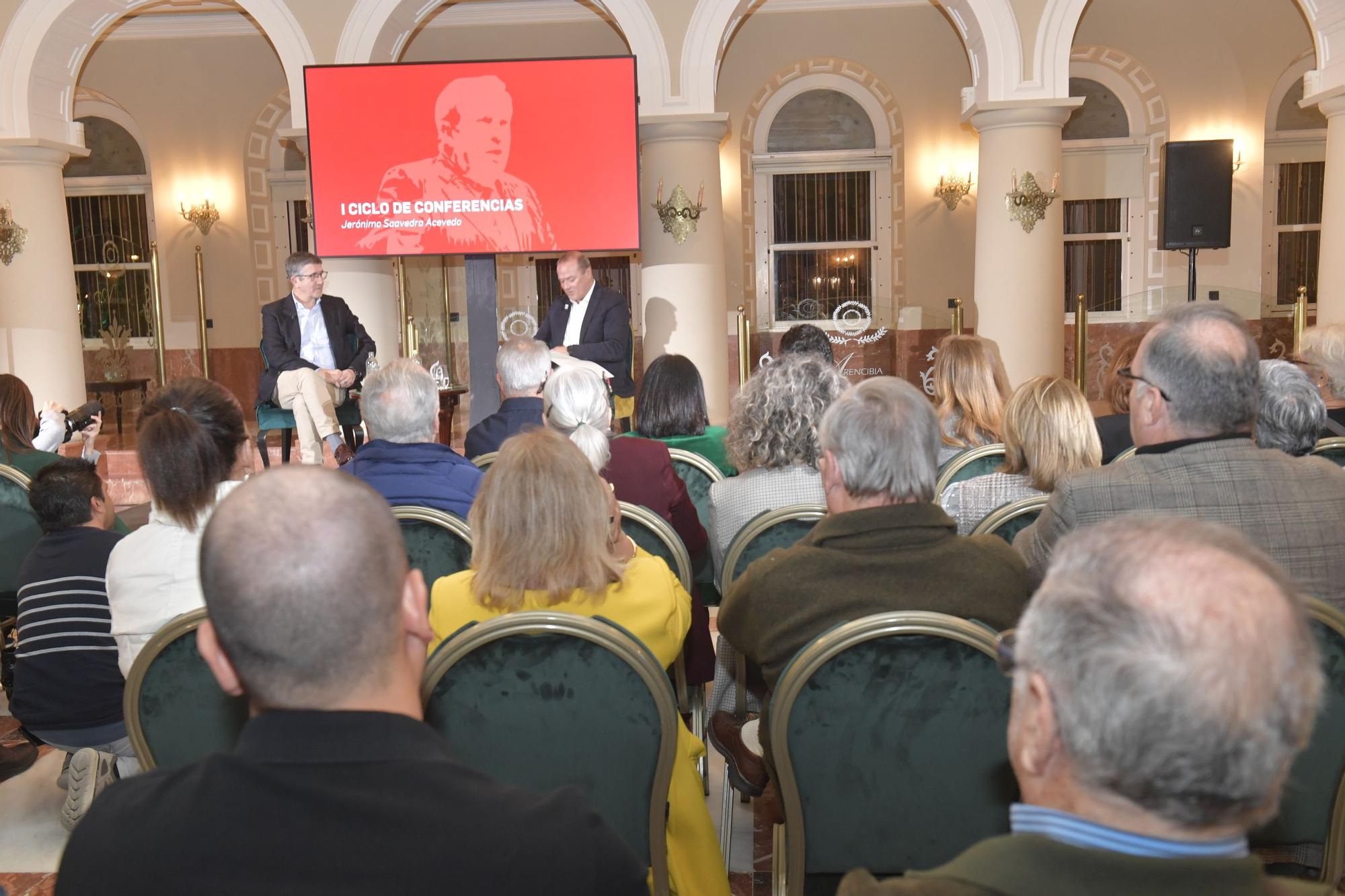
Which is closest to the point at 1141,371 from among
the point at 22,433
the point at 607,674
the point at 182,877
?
the point at 607,674

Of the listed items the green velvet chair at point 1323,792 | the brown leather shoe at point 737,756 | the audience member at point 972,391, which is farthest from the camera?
the audience member at point 972,391

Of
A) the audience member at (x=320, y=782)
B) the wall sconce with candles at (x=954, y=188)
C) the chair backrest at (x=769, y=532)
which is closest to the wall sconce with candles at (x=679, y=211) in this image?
the wall sconce with candles at (x=954, y=188)

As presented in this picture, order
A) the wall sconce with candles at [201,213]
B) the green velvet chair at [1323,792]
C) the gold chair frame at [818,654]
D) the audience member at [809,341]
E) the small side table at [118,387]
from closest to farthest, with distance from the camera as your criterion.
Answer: the gold chair frame at [818,654] < the green velvet chair at [1323,792] < the audience member at [809,341] < the small side table at [118,387] < the wall sconce with candles at [201,213]

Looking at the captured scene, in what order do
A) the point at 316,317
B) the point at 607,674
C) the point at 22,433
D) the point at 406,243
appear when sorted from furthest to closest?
the point at 406,243 → the point at 316,317 → the point at 22,433 → the point at 607,674

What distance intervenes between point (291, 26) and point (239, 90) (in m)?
3.58

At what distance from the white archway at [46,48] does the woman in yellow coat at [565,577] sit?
6.10 meters

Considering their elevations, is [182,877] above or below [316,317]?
below

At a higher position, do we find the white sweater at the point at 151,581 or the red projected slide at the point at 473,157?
the red projected slide at the point at 473,157

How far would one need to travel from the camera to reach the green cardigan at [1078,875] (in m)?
0.78

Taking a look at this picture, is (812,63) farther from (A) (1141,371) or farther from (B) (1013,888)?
(B) (1013,888)

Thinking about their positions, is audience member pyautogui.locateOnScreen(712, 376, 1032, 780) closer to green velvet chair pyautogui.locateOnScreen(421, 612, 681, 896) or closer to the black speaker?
green velvet chair pyautogui.locateOnScreen(421, 612, 681, 896)

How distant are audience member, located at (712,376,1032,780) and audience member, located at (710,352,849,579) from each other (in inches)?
36.0

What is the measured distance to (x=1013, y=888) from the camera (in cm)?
80

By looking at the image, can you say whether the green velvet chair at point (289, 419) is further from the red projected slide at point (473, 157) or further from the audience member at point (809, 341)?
the audience member at point (809, 341)
